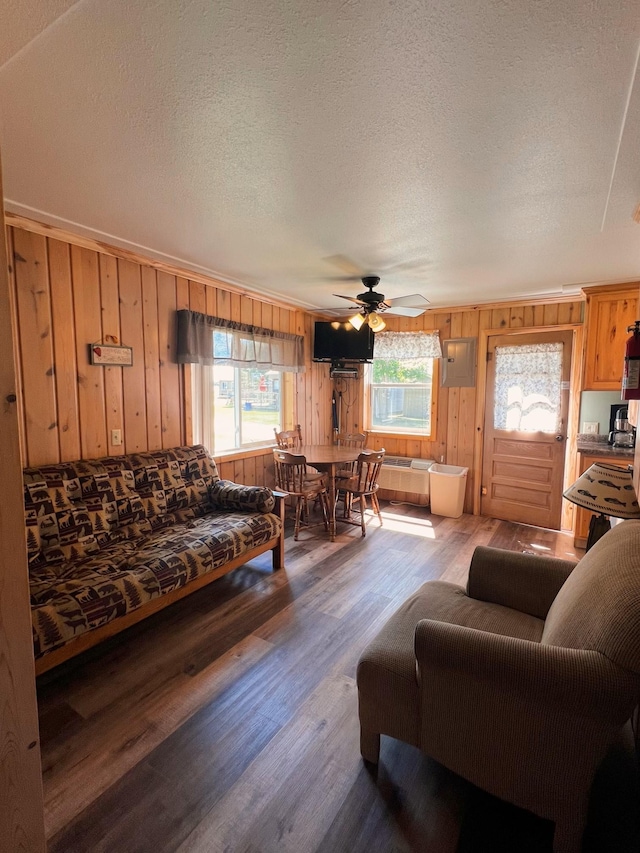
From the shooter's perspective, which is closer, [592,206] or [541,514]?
[592,206]

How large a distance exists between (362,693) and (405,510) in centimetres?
359

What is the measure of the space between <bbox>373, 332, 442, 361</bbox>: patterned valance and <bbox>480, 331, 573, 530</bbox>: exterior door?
68cm

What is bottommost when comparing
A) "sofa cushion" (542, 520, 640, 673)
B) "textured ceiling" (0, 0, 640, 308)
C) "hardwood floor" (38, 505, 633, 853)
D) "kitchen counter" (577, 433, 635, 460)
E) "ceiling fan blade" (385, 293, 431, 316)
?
"hardwood floor" (38, 505, 633, 853)

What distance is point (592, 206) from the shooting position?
218 cm

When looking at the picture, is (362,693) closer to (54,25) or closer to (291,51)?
(291,51)

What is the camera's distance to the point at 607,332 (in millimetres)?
3582

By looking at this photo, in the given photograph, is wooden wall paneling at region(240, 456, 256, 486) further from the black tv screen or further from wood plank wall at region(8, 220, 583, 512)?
the black tv screen

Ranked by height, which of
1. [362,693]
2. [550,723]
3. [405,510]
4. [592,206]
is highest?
[592,206]

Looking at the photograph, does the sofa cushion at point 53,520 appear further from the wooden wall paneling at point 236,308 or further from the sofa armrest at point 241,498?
the wooden wall paneling at point 236,308

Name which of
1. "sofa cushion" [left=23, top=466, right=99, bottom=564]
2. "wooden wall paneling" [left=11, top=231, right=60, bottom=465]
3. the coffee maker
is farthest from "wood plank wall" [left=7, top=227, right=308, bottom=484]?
the coffee maker

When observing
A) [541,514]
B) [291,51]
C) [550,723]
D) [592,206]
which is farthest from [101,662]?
[541,514]

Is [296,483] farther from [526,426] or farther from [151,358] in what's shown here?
[526,426]

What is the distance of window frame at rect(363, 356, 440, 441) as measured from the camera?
16.8ft

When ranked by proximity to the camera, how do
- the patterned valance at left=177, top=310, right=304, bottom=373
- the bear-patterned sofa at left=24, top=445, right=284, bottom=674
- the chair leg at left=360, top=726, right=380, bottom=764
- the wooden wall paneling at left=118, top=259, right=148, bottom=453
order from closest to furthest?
the chair leg at left=360, top=726, right=380, bottom=764, the bear-patterned sofa at left=24, top=445, right=284, bottom=674, the wooden wall paneling at left=118, top=259, right=148, bottom=453, the patterned valance at left=177, top=310, right=304, bottom=373
